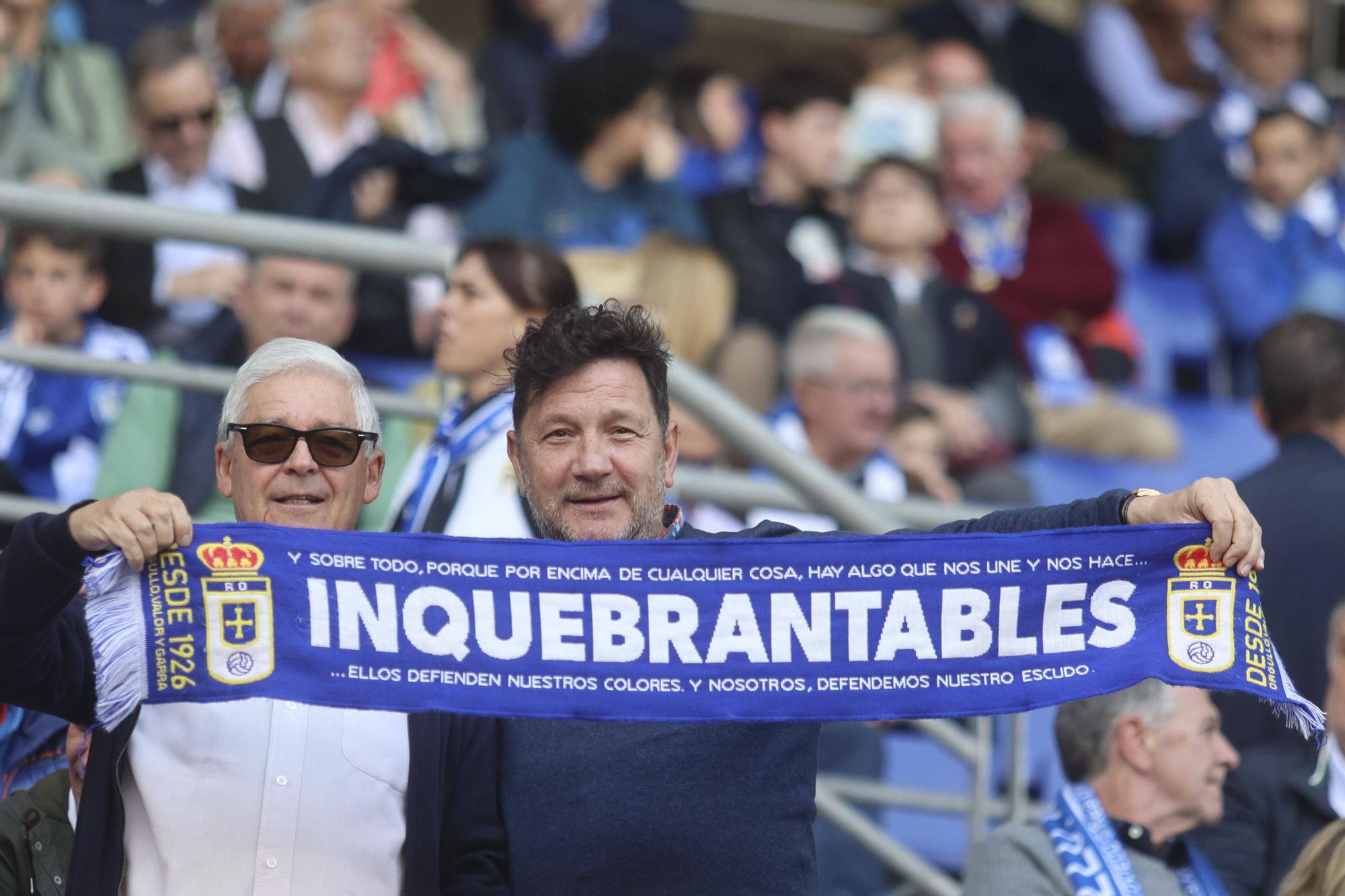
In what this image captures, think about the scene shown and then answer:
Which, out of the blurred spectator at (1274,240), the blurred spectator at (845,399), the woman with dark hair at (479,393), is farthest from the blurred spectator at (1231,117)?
the woman with dark hair at (479,393)

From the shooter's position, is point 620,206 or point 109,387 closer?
point 109,387

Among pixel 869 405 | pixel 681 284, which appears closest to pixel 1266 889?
pixel 869 405

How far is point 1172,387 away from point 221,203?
489cm

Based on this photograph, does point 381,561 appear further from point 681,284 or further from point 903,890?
point 681,284

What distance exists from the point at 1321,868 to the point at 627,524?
5.48 ft

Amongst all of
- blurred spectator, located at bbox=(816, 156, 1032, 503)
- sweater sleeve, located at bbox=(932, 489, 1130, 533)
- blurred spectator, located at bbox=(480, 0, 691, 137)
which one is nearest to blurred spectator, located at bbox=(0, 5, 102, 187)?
blurred spectator, located at bbox=(480, 0, 691, 137)

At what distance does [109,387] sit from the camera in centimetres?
599

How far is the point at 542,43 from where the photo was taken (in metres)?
9.16

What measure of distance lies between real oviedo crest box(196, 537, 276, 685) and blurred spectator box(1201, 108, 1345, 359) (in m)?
6.95

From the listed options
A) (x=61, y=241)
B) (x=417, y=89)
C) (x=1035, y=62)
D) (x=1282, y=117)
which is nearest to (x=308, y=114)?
(x=417, y=89)

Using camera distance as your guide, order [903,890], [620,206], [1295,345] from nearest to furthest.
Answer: [1295,345] → [903,890] → [620,206]

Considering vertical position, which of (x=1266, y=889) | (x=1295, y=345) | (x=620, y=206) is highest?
(x=620, y=206)

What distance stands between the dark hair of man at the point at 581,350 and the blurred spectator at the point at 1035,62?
279 inches

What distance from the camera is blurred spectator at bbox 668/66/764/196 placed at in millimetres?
9367
